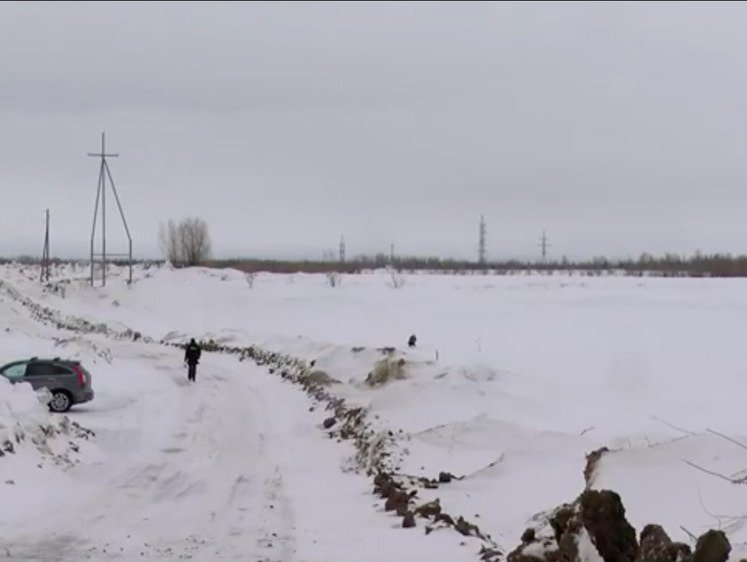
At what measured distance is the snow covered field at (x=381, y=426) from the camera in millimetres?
11109

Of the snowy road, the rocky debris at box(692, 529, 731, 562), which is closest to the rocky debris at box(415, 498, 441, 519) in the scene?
the snowy road

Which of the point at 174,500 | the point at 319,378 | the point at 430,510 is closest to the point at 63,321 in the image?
the point at 319,378

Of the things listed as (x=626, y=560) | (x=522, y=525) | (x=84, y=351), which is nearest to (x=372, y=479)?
(x=522, y=525)

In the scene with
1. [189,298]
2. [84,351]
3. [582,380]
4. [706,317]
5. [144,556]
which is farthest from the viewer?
[189,298]

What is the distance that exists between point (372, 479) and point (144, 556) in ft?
18.7

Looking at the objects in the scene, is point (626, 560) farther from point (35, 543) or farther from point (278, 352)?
point (278, 352)

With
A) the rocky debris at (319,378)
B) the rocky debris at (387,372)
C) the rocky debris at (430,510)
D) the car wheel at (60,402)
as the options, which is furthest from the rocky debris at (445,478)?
the rocky debris at (319,378)

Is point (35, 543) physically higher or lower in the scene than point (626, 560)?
lower

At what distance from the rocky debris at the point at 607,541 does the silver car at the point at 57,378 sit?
1695 centimetres

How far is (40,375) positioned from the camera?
2452 cm

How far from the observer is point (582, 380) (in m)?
28.8

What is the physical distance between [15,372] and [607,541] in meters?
20.2

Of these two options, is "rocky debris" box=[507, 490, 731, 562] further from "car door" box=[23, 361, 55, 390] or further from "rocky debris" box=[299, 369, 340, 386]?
"rocky debris" box=[299, 369, 340, 386]

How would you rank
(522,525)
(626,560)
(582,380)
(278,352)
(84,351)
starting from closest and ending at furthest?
(626,560), (522,525), (582,380), (84,351), (278,352)
